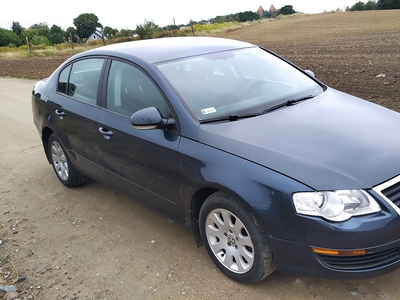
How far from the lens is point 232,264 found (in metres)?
2.99

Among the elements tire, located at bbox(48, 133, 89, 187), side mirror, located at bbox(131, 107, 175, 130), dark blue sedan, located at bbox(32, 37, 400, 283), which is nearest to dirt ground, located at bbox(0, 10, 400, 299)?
tire, located at bbox(48, 133, 89, 187)

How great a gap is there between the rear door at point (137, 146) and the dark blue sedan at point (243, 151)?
0.01m

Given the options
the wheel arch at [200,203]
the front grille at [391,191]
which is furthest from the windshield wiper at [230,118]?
the front grille at [391,191]

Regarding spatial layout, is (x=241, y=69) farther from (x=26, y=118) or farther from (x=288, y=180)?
(x=26, y=118)

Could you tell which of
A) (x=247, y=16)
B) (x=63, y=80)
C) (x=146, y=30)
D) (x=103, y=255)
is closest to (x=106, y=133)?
(x=103, y=255)

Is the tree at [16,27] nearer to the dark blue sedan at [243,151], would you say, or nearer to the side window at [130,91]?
the dark blue sedan at [243,151]

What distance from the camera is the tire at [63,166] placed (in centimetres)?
488

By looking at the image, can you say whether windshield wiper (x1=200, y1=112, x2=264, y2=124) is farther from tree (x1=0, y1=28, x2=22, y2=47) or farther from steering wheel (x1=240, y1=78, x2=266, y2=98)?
tree (x1=0, y1=28, x2=22, y2=47)

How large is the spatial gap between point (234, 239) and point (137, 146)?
119cm

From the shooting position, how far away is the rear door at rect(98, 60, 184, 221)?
325 cm

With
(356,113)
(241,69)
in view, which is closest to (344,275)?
(356,113)

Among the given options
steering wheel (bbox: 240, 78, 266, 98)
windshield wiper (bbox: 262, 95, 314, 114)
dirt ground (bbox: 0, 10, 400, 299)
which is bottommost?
dirt ground (bbox: 0, 10, 400, 299)

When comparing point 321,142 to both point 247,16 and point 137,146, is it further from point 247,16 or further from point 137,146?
point 247,16

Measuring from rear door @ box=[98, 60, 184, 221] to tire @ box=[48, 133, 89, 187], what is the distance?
1.07 m
